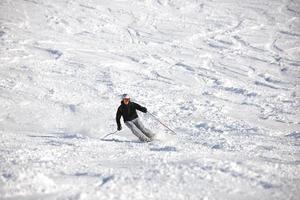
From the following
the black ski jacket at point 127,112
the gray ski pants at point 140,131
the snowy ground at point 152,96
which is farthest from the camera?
the black ski jacket at point 127,112

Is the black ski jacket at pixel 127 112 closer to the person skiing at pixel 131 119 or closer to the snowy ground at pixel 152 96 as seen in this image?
the person skiing at pixel 131 119

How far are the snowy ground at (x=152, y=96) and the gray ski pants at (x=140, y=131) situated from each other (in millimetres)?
408

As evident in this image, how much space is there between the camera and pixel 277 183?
194 inches

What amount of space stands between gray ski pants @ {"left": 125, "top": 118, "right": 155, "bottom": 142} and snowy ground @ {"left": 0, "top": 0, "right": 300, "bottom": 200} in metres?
0.41

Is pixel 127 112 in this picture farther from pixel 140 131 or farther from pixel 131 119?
pixel 140 131

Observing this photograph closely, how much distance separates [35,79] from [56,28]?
6003 mm

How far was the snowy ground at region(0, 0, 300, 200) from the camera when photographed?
5.02m

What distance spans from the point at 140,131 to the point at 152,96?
15.9 ft

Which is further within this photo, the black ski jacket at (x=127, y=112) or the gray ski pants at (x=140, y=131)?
the black ski jacket at (x=127, y=112)

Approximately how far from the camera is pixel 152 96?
44.9 feet

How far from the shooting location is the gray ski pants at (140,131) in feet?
28.4

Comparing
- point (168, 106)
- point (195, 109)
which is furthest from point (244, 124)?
point (168, 106)

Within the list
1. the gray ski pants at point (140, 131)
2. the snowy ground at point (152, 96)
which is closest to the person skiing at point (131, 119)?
the gray ski pants at point (140, 131)

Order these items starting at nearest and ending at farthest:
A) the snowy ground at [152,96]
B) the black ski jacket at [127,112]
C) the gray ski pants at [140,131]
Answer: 1. the snowy ground at [152,96]
2. the gray ski pants at [140,131]
3. the black ski jacket at [127,112]
